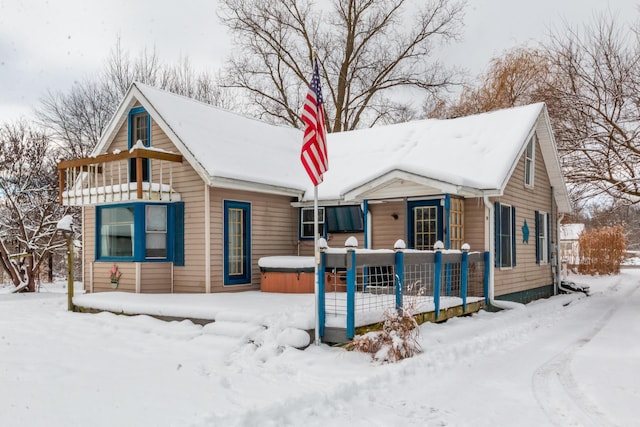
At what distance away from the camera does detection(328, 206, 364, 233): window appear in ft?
43.9

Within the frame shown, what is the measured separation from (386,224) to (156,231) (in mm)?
5166

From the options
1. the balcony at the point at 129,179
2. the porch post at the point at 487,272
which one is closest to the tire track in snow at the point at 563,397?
the porch post at the point at 487,272

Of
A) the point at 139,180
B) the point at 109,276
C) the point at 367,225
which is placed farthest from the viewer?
the point at 109,276

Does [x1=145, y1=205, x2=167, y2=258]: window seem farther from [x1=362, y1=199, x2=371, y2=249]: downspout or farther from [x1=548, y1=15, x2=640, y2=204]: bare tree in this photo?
[x1=548, y1=15, x2=640, y2=204]: bare tree

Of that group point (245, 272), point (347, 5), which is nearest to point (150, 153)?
point (245, 272)

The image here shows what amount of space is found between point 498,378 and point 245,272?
738cm

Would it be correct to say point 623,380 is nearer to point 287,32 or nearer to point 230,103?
point 287,32

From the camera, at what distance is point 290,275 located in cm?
1202

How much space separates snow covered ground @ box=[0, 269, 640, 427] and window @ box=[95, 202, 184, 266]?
101 inches

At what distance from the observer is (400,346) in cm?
696

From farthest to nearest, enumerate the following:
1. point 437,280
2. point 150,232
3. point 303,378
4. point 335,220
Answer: point 335,220, point 150,232, point 437,280, point 303,378

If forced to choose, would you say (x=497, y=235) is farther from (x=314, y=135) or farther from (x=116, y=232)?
(x=116, y=232)

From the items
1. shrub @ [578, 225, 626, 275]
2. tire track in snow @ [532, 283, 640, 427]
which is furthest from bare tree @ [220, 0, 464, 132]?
tire track in snow @ [532, 283, 640, 427]

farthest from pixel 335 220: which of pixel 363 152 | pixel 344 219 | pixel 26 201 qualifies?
pixel 26 201
